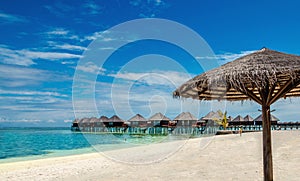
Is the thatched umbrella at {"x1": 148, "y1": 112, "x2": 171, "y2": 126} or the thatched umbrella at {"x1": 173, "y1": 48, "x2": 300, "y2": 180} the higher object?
the thatched umbrella at {"x1": 173, "y1": 48, "x2": 300, "y2": 180}

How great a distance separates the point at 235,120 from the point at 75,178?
28.3 metres

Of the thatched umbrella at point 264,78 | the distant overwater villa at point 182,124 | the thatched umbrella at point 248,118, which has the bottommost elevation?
the distant overwater villa at point 182,124

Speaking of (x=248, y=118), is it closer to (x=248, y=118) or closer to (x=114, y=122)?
(x=248, y=118)

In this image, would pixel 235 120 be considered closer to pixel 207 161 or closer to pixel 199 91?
pixel 207 161

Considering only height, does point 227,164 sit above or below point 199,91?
below

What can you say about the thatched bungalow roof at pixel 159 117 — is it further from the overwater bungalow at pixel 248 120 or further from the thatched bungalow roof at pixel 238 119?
the overwater bungalow at pixel 248 120

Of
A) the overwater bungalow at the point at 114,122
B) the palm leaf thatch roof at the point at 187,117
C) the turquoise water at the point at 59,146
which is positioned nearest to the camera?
the turquoise water at the point at 59,146

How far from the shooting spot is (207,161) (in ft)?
28.2

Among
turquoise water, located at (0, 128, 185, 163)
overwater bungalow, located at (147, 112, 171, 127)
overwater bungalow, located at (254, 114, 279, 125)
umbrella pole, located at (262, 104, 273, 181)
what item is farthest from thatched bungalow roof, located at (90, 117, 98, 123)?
umbrella pole, located at (262, 104, 273, 181)

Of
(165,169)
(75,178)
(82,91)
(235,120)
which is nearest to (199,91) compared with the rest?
(165,169)

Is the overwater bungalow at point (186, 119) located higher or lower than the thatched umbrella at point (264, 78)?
lower

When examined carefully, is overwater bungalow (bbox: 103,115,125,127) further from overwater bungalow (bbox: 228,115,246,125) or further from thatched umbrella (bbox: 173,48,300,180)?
thatched umbrella (bbox: 173,48,300,180)

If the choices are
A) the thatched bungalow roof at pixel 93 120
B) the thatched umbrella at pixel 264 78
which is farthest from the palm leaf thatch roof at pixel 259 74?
the thatched bungalow roof at pixel 93 120

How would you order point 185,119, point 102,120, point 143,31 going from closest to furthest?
point 143,31
point 185,119
point 102,120
